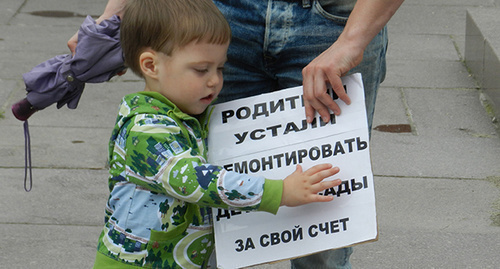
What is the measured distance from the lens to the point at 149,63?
203cm

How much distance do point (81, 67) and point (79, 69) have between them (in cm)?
1

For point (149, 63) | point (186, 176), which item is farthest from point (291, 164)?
point (149, 63)

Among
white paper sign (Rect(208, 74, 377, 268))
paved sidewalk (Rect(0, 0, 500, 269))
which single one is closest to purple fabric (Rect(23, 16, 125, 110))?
white paper sign (Rect(208, 74, 377, 268))

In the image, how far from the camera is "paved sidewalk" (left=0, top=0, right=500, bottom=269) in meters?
3.63

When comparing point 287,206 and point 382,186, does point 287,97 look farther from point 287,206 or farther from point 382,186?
point 382,186

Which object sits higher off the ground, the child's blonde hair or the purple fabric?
the child's blonde hair

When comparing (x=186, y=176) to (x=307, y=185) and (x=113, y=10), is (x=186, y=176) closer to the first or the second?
(x=307, y=185)

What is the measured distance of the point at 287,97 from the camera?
2.14 meters

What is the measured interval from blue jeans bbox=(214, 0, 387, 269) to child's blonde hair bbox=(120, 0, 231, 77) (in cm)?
19

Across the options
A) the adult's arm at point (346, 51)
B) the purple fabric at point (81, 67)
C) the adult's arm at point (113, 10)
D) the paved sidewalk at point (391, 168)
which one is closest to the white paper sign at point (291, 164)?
the adult's arm at point (346, 51)

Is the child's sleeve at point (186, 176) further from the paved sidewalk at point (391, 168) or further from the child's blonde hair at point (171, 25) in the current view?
the paved sidewalk at point (391, 168)

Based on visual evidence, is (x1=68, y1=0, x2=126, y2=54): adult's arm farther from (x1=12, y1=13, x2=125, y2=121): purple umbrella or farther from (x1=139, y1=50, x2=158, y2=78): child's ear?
(x1=139, y1=50, x2=158, y2=78): child's ear

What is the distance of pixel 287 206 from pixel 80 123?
3327mm

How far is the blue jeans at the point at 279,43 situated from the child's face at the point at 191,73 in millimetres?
204
